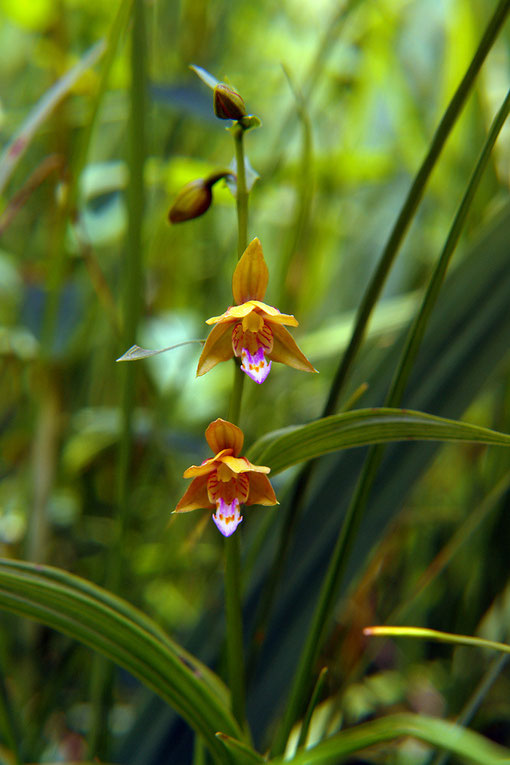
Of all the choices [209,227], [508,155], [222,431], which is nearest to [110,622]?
[222,431]

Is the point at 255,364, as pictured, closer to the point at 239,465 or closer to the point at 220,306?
the point at 239,465

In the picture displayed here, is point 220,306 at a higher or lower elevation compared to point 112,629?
higher

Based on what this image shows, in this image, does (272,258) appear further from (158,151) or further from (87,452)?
(87,452)

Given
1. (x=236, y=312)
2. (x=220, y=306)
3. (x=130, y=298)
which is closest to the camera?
(x=236, y=312)

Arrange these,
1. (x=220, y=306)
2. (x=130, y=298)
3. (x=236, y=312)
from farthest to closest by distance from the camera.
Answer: (x=220, y=306) → (x=130, y=298) → (x=236, y=312)

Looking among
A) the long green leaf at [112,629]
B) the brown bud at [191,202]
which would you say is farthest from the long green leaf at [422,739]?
the brown bud at [191,202]

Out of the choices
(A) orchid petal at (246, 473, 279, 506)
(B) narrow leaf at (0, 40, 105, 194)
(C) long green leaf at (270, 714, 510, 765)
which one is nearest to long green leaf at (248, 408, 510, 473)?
(A) orchid petal at (246, 473, 279, 506)

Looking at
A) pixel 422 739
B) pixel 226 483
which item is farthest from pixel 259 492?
pixel 422 739

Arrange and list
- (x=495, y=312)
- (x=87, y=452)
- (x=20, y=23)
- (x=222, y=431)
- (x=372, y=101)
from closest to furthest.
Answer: (x=222, y=431) → (x=495, y=312) → (x=20, y=23) → (x=87, y=452) → (x=372, y=101)
